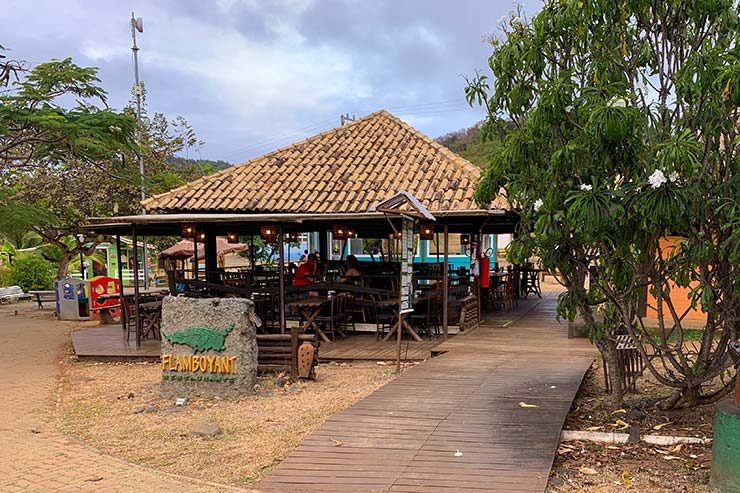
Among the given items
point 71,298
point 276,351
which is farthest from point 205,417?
point 71,298

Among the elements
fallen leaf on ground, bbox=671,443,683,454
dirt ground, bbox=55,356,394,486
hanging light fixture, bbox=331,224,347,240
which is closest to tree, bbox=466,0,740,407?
fallen leaf on ground, bbox=671,443,683,454

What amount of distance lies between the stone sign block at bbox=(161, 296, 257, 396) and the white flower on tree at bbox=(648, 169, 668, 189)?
502 centimetres

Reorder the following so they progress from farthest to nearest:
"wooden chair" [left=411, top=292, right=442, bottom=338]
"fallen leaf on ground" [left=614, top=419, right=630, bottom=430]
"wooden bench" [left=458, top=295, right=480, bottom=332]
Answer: "wooden bench" [left=458, top=295, right=480, bottom=332] < "wooden chair" [left=411, top=292, right=442, bottom=338] < "fallen leaf on ground" [left=614, top=419, right=630, bottom=430]

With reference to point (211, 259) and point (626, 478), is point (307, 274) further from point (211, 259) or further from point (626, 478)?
point (626, 478)

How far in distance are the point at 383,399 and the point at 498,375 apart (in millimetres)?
1786

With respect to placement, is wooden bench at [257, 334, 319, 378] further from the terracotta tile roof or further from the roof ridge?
the roof ridge

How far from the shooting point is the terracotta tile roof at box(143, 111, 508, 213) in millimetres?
11211

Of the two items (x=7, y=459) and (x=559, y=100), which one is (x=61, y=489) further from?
(x=559, y=100)

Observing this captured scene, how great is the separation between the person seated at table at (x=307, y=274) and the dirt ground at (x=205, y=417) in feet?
10.2

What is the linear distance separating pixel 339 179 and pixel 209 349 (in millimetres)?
5709

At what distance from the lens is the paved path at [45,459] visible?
462 cm

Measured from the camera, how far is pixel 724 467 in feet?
13.3

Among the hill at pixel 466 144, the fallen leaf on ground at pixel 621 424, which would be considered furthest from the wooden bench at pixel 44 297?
the hill at pixel 466 144

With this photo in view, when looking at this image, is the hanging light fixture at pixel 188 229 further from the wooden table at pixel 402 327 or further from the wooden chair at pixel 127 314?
the wooden table at pixel 402 327
